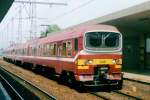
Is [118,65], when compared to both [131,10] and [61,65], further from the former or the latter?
[131,10]

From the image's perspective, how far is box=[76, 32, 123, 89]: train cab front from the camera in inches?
655

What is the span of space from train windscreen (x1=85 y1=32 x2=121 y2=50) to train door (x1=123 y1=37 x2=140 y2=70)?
71.8ft

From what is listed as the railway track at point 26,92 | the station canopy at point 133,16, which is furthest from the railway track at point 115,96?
the station canopy at point 133,16

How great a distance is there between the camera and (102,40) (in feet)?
57.0

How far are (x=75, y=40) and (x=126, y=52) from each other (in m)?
22.7

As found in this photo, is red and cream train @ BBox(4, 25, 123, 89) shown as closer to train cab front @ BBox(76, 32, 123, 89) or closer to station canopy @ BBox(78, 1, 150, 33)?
train cab front @ BBox(76, 32, 123, 89)

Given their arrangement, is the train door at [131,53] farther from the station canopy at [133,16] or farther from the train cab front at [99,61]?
the train cab front at [99,61]

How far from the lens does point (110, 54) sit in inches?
673

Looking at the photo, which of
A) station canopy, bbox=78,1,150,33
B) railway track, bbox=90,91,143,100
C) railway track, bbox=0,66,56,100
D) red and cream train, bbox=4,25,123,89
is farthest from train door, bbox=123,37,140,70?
railway track, bbox=90,91,143,100

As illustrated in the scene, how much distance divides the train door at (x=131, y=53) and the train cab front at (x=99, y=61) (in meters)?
22.1

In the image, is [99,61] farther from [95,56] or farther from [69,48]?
[69,48]

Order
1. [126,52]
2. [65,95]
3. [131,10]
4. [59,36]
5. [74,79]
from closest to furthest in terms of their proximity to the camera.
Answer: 1. [65,95]
2. [74,79]
3. [59,36]
4. [131,10]
5. [126,52]

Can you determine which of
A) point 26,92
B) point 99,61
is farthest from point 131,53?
point 26,92

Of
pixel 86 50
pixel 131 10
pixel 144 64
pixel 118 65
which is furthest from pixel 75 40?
pixel 144 64
